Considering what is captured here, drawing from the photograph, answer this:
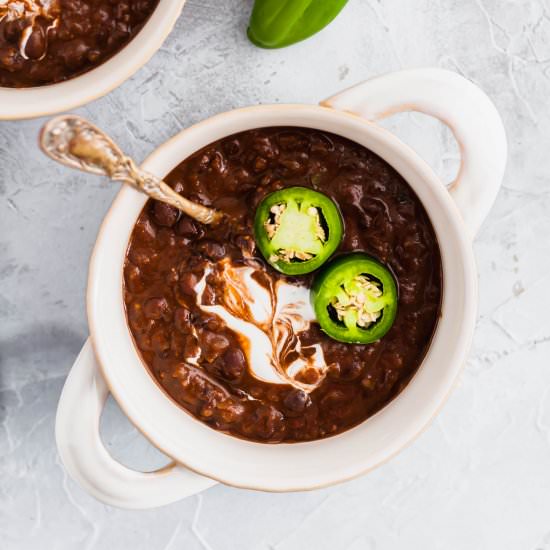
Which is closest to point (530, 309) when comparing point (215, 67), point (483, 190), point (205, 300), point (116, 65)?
point (483, 190)

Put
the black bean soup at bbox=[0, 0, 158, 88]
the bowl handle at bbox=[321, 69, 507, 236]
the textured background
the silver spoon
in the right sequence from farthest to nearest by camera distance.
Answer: the textured background → the black bean soup at bbox=[0, 0, 158, 88] → the bowl handle at bbox=[321, 69, 507, 236] → the silver spoon

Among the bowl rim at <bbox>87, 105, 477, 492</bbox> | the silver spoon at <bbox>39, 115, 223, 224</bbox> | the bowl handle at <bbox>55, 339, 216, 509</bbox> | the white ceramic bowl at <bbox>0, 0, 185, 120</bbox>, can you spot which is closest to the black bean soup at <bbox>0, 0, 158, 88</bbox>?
the white ceramic bowl at <bbox>0, 0, 185, 120</bbox>

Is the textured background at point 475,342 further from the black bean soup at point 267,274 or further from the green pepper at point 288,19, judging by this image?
the black bean soup at point 267,274

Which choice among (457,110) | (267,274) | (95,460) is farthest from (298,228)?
(95,460)

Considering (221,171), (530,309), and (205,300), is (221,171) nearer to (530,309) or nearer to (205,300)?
(205,300)

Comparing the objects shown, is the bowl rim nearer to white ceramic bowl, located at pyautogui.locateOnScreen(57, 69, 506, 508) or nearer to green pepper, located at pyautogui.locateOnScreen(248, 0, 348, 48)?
white ceramic bowl, located at pyautogui.locateOnScreen(57, 69, 506, 508)

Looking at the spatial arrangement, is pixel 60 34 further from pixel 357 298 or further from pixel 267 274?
pixel 357 298
